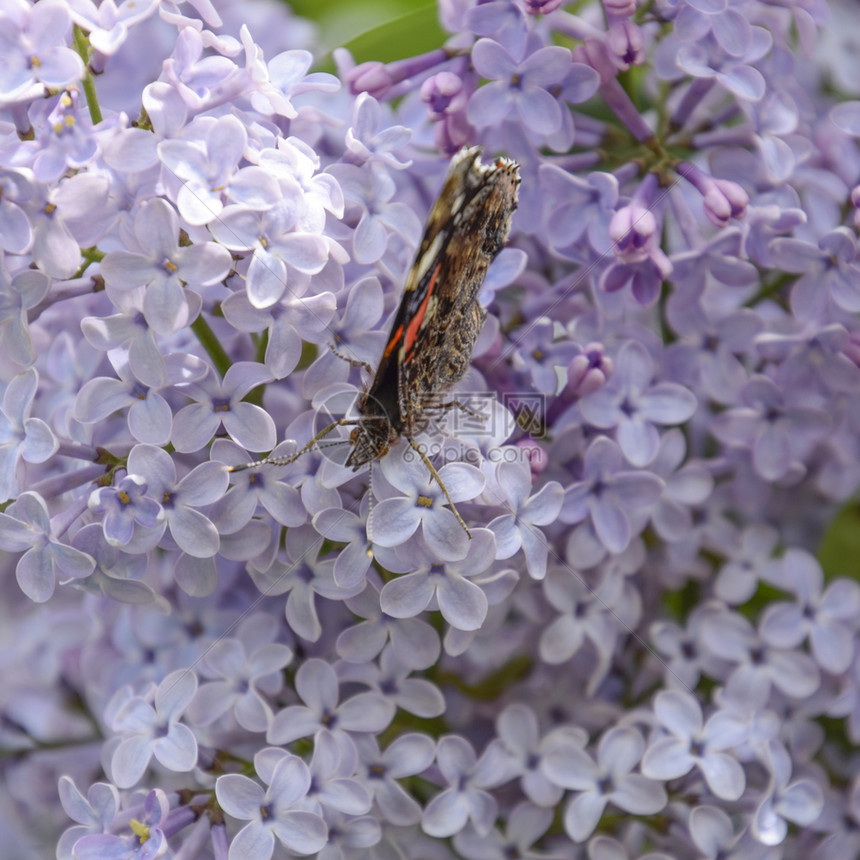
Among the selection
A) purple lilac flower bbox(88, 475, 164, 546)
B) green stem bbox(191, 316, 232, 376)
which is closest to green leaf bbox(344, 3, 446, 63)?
green stem bbox(191, 316, 232, 376)

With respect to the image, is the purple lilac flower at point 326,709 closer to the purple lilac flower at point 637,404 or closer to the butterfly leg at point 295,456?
the butterfly leg at point 295,456

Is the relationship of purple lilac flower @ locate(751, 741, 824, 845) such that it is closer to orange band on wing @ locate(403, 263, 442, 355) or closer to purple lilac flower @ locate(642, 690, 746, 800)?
purple lilac flower @ locate(642, 690, 746, 800)

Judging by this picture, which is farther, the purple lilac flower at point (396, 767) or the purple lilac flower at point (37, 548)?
the purple lilac flower at point (396, 767)

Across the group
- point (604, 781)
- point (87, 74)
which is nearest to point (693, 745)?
point (604, 781)

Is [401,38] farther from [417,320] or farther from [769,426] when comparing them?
[769,426]

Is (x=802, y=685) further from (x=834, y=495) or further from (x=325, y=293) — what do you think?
(x=325, y=293)

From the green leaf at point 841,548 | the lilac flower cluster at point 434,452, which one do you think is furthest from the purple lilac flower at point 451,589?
the green leaf at point 841,548

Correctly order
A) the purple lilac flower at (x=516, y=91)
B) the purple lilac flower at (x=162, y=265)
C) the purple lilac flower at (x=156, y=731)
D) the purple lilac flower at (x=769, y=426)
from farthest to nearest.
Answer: the purple lilac flower at (x=769, y=426) → the purple lilac flower at (x=516, y=91) → the purple lilac flower at (x=156, y=731) → the purple lilac flower at (x=162, y=265)
